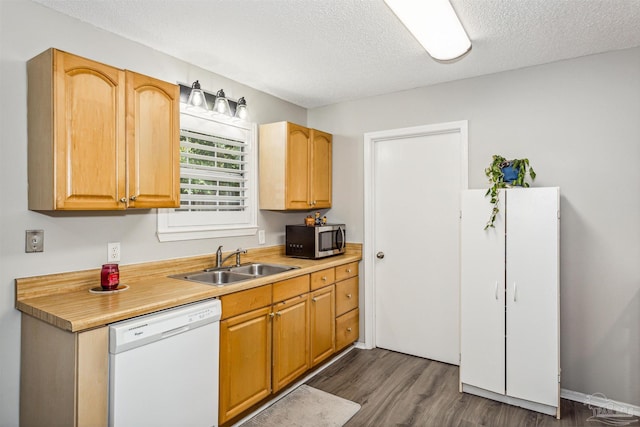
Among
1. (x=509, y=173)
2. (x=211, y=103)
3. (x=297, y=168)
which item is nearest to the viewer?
(x=509, y=173)

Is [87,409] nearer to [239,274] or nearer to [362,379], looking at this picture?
[239,274]

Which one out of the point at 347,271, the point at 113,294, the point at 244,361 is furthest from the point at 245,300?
the point at 347,271

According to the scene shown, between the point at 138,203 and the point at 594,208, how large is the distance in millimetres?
3052

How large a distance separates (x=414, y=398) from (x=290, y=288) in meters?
1.22

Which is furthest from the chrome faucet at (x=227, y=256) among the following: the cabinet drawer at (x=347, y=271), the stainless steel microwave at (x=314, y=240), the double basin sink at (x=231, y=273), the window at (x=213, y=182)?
the cabinet drawer at (x=347, y=271)

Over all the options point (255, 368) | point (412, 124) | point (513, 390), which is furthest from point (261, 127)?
point (513, 390)

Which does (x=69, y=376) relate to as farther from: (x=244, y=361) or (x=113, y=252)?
(x=244, y=361)

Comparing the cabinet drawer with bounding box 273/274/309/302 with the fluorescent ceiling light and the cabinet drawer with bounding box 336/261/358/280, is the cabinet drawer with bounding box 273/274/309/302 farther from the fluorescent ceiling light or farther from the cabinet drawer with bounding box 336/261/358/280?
the fluorescent ceiling light

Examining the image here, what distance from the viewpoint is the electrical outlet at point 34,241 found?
6.48 ft

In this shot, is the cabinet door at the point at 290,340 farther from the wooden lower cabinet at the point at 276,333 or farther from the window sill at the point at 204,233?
the window sill at the point at 204,233

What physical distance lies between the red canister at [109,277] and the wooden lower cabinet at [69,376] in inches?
14.2

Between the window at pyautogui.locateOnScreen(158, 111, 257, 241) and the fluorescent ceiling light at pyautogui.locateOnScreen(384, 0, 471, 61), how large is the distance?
5.44ft

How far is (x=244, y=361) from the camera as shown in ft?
7.77

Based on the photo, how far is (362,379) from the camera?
3.04 meters
